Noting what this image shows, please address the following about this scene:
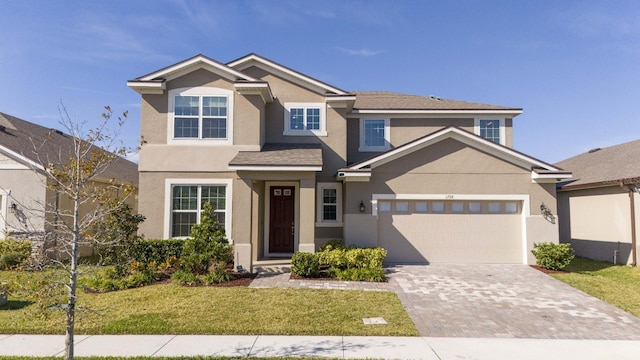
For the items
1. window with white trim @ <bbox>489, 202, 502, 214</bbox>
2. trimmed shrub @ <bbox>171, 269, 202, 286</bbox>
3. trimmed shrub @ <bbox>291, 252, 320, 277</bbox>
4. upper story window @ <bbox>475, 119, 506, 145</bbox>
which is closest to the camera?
trimmed shrub @ <bbox>171, 269, 202, 286</bbox>

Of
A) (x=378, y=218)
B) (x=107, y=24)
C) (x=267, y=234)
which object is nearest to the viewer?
(x=107, y=24)

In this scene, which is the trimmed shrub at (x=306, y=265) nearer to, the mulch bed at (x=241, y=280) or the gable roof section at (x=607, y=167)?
the mulch bed at (x=241, y=280)

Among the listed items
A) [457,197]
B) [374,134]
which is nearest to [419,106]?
[374,134]

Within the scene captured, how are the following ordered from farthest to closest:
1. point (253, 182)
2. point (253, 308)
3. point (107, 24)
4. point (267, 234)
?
point (267, 234), point (253, 182), point (107, 24), point (253, 308)

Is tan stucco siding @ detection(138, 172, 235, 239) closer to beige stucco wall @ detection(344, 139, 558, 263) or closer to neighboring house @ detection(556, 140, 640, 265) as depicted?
beige stucco wall @ detection(344, 139, 558, 263)

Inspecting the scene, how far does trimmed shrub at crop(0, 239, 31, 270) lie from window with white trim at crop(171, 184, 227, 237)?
15.7ft

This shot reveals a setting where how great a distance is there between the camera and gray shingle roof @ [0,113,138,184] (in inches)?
578

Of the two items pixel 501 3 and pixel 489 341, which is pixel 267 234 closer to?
pixel 489 341

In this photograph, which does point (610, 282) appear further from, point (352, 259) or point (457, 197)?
point (352, 259)

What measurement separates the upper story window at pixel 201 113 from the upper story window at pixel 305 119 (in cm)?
251

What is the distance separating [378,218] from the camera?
13.2 m

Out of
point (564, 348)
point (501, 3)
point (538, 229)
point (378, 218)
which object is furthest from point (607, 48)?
point (564, 348)

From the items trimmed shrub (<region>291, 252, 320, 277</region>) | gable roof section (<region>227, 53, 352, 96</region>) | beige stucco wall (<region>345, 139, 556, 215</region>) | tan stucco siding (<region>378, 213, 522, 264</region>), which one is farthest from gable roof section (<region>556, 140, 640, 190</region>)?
trimmed shrub (<region>291, 252, 320, 277</region>)

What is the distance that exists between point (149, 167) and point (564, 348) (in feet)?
40.8
